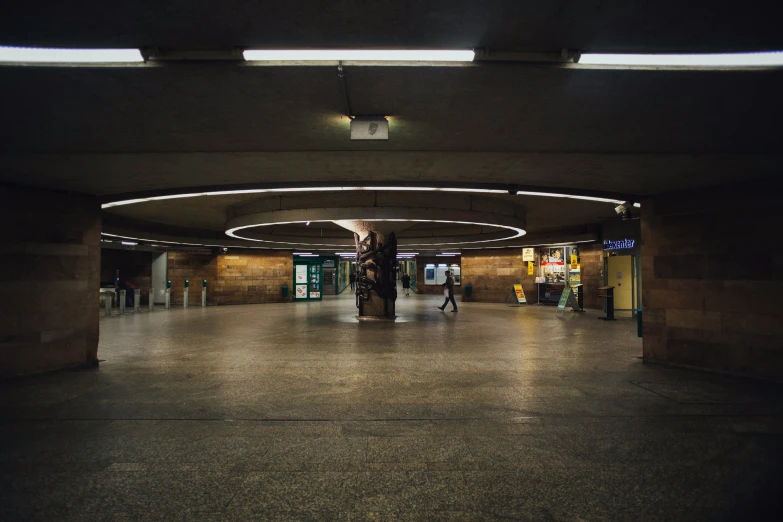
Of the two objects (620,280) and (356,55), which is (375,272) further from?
(620,280)

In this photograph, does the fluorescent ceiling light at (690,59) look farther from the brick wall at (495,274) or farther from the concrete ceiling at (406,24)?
the brick wall at (495,274)

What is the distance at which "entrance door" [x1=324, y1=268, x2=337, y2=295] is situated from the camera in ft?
128

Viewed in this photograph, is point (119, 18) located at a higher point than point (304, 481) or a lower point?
higher

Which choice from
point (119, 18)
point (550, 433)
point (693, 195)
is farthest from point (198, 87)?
point (693, 195)

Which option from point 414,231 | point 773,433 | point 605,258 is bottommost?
point 773,433

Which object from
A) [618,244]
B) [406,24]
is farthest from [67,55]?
[618,244]

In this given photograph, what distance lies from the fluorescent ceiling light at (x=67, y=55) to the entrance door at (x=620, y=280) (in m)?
20.4

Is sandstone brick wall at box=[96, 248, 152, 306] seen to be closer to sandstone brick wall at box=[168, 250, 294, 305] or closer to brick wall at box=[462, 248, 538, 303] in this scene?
sandstone brick wall at box=[168, 250, 294, 305]

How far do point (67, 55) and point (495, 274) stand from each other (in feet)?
83.1

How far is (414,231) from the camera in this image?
2178 centimetres

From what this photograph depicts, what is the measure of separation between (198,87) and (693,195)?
805cm

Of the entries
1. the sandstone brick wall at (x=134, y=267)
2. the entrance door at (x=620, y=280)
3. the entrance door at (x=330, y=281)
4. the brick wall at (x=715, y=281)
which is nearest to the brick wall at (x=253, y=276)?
the sandstone brick wall at (x=134, y=267)

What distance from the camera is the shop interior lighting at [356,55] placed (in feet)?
11.0

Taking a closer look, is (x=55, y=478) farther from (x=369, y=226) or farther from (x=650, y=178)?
(x=369, y=226)
